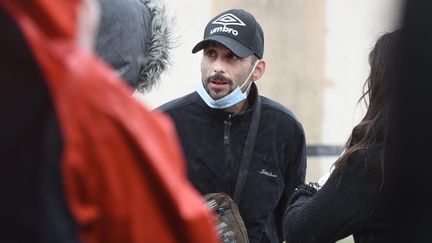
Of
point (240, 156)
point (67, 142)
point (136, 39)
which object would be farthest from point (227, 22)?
point (67, 142)

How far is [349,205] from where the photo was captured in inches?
97.3

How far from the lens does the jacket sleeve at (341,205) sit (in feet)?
8.06

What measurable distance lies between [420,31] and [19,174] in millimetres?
577

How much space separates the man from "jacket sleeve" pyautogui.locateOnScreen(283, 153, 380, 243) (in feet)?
2.84

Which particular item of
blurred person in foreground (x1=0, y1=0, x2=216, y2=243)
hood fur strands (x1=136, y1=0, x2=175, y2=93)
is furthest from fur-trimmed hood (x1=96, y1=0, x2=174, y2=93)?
blurred person in foreground (x1=0, y1=0, x2=216, y2=243)

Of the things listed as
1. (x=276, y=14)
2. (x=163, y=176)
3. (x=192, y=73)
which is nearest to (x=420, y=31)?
(x=163, y=176)

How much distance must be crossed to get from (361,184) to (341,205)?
3.5 inches

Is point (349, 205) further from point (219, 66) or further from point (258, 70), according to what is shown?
point (258, 70)

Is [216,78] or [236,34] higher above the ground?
[236,34]

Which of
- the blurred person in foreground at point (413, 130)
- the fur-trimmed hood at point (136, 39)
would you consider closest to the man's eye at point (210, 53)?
the fur-trimmed hood at point (136, 39)

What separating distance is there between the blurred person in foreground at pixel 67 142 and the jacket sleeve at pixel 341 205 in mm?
1293

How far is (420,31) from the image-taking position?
3.00 ft

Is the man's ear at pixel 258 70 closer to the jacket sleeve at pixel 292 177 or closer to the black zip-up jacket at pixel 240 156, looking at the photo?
the black zip-up jacket at pixel 240 156

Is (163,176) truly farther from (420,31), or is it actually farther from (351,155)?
(351,155)
